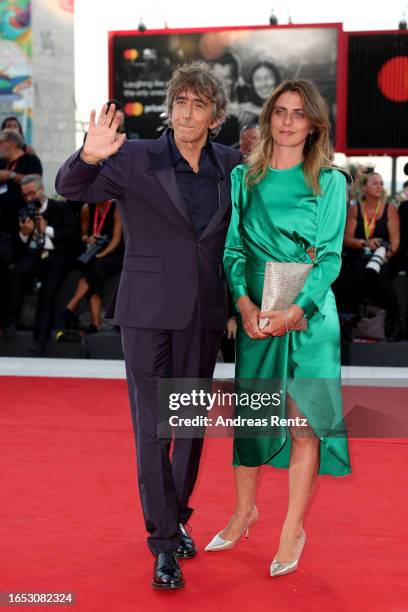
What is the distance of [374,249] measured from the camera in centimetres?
799

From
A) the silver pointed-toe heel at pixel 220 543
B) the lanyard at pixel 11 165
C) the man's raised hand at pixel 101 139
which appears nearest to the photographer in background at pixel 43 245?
the lanyard at pixel 11 165

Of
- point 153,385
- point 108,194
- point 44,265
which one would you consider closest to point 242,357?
point 153,385

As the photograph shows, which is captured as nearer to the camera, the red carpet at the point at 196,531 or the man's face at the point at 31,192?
the red carpet at the point at 196,531

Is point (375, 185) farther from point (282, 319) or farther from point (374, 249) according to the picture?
point (282, 319)

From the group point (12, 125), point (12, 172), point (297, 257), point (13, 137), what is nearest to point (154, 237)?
point (297, 257)

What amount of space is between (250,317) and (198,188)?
17.6 inches

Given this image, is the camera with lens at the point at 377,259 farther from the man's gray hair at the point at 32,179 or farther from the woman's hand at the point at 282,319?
the woman's hand at the point at 282,319

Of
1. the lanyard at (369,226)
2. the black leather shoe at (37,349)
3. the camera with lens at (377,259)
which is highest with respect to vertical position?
the lanyard at (369,226)

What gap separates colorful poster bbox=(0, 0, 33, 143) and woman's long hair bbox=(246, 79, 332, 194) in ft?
36.7

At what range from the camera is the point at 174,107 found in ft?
10.4

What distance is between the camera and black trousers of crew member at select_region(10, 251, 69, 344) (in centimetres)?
840

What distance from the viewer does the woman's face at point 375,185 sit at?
8.07 meters

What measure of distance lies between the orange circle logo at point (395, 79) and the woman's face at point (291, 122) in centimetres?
1028

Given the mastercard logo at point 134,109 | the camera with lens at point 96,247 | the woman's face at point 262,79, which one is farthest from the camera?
the mastercard logo at point 134,109
